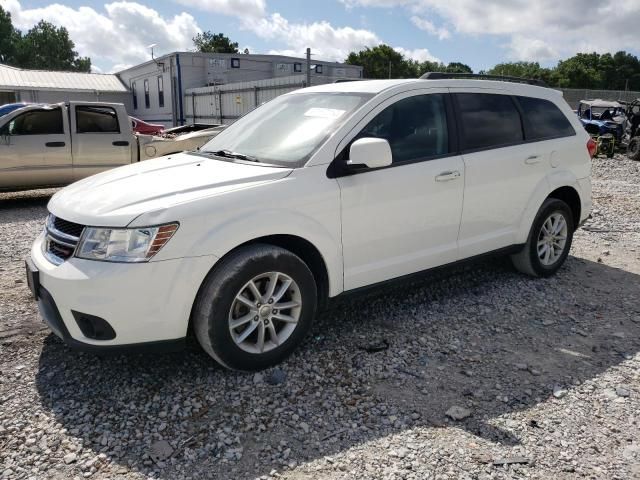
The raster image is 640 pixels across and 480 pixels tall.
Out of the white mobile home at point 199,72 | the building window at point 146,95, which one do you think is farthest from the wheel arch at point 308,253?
the building window at point 146,95

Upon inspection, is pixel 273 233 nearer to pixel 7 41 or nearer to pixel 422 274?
pixel 422 274

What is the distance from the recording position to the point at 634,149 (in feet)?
53.9

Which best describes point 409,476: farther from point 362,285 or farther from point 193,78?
point 193,78

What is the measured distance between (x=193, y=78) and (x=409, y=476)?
2861 centimetres

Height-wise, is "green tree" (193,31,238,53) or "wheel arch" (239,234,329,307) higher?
"green tree" (193,31,238,53)

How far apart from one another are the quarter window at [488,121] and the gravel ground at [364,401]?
1376mm

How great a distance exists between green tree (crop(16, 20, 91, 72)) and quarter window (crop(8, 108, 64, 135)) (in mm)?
79069

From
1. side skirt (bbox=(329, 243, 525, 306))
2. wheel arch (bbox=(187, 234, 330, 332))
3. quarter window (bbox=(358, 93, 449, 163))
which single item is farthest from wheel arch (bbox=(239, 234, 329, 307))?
quarter window (bbox=(358, 93, 449, 163))

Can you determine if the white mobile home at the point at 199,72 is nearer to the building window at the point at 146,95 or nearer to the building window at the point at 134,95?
the building window at the point at 146,95

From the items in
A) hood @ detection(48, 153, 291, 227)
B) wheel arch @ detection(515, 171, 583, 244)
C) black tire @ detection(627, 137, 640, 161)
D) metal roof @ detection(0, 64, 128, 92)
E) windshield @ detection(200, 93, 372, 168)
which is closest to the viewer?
hood @ detection(48, 153, 291, 227)

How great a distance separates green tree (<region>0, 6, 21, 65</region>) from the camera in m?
74.8

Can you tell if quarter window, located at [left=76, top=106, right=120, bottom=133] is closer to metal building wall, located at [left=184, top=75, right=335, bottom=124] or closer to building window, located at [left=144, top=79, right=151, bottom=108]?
metal building wall, located at [left=184, top=75, right=335, bottom=124]

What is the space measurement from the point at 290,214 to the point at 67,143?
24.1ft

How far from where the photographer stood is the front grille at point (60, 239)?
9.71ft
